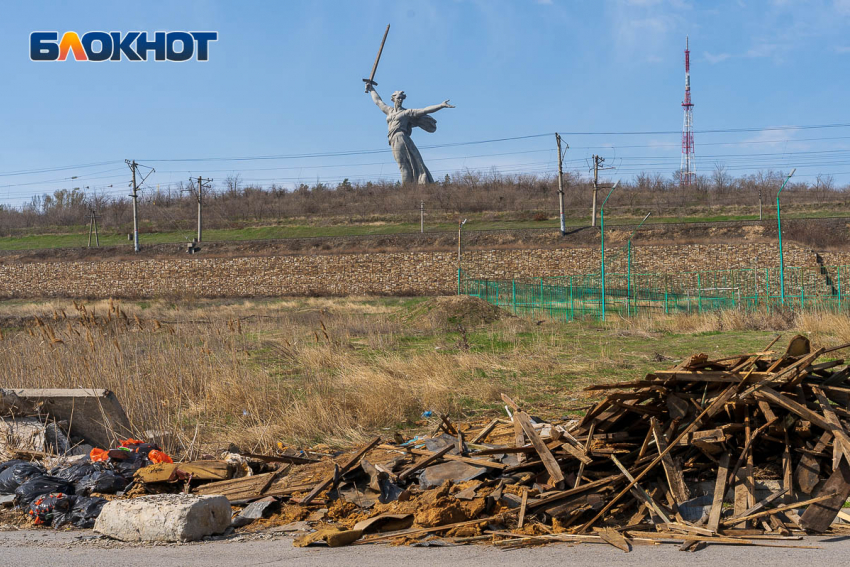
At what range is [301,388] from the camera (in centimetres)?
970

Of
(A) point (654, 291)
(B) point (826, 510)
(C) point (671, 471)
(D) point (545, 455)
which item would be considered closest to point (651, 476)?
(C) point (671, 471)

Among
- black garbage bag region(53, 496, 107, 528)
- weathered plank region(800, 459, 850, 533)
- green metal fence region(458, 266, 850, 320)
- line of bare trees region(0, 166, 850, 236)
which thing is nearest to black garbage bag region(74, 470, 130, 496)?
black garbage bag region(53, 496, 107, 528)

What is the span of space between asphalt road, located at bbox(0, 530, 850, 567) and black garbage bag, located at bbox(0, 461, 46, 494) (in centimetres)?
123

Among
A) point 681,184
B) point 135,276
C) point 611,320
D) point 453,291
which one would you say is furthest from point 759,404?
point 681,184

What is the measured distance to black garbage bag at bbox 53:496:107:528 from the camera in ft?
17.3

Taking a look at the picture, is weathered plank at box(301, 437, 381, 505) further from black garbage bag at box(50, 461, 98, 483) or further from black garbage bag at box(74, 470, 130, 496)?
black garbage bag at box(50, 461, 98, 483)

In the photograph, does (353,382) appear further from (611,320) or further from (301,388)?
(611,320)

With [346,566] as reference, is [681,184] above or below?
above

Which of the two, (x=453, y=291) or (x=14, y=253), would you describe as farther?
(x=14, y=253)

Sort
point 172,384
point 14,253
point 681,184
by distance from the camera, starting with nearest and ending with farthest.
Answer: point 172,384 → point 14,253 → point 681,184

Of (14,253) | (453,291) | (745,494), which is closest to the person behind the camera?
(745,494)

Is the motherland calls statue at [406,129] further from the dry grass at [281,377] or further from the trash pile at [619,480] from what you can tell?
the trash pile at [619,480]

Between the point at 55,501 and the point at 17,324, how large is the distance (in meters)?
21.7

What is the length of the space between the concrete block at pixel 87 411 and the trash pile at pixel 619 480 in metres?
1.19
